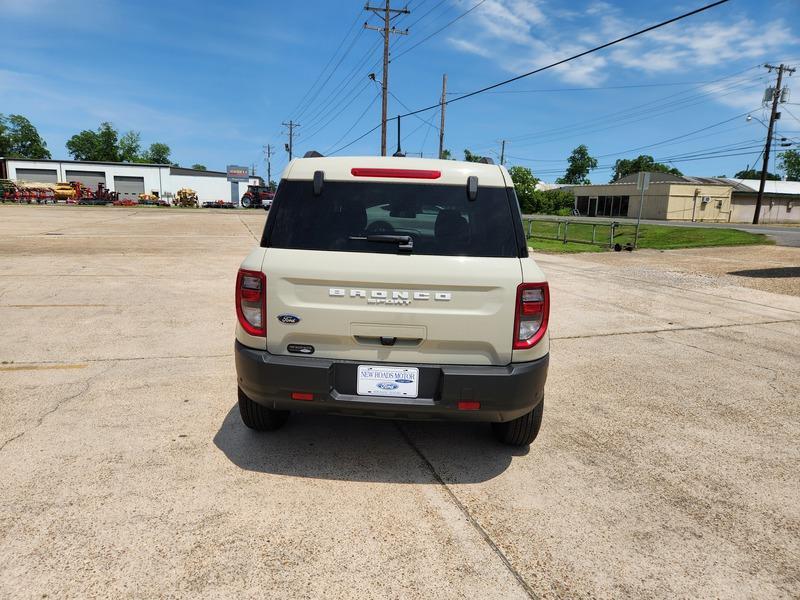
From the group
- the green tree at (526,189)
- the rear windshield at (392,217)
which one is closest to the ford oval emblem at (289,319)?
the rear windshield at (392,217)

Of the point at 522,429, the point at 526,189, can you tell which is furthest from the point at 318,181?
the point at 526,189

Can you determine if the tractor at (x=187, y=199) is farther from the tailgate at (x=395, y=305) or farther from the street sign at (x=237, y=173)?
the tailgate at (x=395, y=305)

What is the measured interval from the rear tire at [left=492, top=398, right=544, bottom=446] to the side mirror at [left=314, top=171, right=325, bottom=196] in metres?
1.90

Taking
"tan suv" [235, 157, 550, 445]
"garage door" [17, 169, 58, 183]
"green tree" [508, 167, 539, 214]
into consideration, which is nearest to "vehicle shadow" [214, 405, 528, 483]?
"tan suv" [235, 157, 550, 445]

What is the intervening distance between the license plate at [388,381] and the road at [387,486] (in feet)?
1.93

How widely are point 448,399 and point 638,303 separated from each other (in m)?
7.28

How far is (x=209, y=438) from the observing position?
357cm

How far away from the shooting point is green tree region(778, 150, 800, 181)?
3784 inches

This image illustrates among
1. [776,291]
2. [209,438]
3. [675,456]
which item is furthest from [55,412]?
[776,291]

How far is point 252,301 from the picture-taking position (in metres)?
2.98

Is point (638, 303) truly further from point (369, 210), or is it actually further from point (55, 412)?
point (55, 412)

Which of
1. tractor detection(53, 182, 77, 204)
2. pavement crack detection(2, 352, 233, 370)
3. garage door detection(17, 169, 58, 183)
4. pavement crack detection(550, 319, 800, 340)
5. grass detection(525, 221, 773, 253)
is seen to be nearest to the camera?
pavement crack detection(2, 352, 233, 370)

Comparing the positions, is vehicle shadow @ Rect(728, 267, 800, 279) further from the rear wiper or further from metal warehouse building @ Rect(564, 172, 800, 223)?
metal warehouse building @ Rect(564, 172, 800, 223)

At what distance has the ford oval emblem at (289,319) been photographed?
9.61 ft
